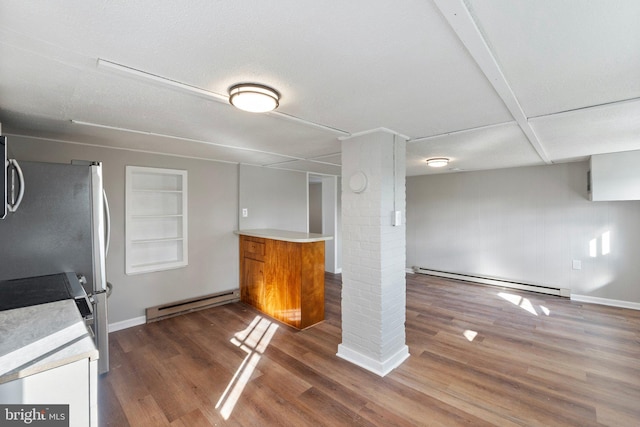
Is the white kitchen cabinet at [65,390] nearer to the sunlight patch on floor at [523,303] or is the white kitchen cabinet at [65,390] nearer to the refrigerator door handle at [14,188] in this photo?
the refrigerator door handle at [14,188]

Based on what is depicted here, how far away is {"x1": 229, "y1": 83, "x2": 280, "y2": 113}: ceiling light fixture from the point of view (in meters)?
1.57

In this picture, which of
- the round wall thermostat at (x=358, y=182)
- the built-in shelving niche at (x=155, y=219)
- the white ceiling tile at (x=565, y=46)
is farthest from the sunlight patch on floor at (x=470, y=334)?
the built-in shelving niche at (x=155, y=219)

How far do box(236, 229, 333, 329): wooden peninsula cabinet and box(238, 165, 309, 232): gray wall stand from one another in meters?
0.66

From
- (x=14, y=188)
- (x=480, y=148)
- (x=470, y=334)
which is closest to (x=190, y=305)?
(x=14, y=188)

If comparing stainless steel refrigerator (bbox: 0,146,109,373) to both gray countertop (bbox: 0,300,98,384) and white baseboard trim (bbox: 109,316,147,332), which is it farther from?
white baseboard trim (bbox: 109,316,147,332)

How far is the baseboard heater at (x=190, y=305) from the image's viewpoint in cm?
346

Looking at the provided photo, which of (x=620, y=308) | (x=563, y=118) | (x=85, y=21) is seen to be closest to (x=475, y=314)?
(x=620, y=308)

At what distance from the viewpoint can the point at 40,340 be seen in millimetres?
1086

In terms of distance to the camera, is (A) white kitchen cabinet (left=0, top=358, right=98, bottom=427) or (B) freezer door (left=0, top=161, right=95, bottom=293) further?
(B) freezer door (left=0, top=161, right=95, bottom=293)

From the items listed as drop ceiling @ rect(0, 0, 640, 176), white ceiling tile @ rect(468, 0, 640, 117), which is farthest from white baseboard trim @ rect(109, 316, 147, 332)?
white ceiling tile @ rect(468, 0, 640, 117)

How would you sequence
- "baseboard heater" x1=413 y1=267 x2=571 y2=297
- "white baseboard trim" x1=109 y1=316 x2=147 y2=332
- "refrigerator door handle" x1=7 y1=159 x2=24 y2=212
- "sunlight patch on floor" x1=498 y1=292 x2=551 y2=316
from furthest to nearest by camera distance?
1. "baseboard heater" x1=413 y1=267 x2=571 y2=297
2. "sunlight patch on floor" x1=498 y1=292 x2=551 y2=316
3. "white baseboard trim" x1=109 y1=316 x2=147 y2=332
4. "refrigerator door handle" x1=7 y1=159 x2=24 y2=212

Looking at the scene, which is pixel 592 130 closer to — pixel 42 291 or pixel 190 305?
pixel 42 291

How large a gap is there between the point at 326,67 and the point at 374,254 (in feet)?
5.06

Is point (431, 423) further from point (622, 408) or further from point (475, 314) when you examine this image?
point (475, 314)
